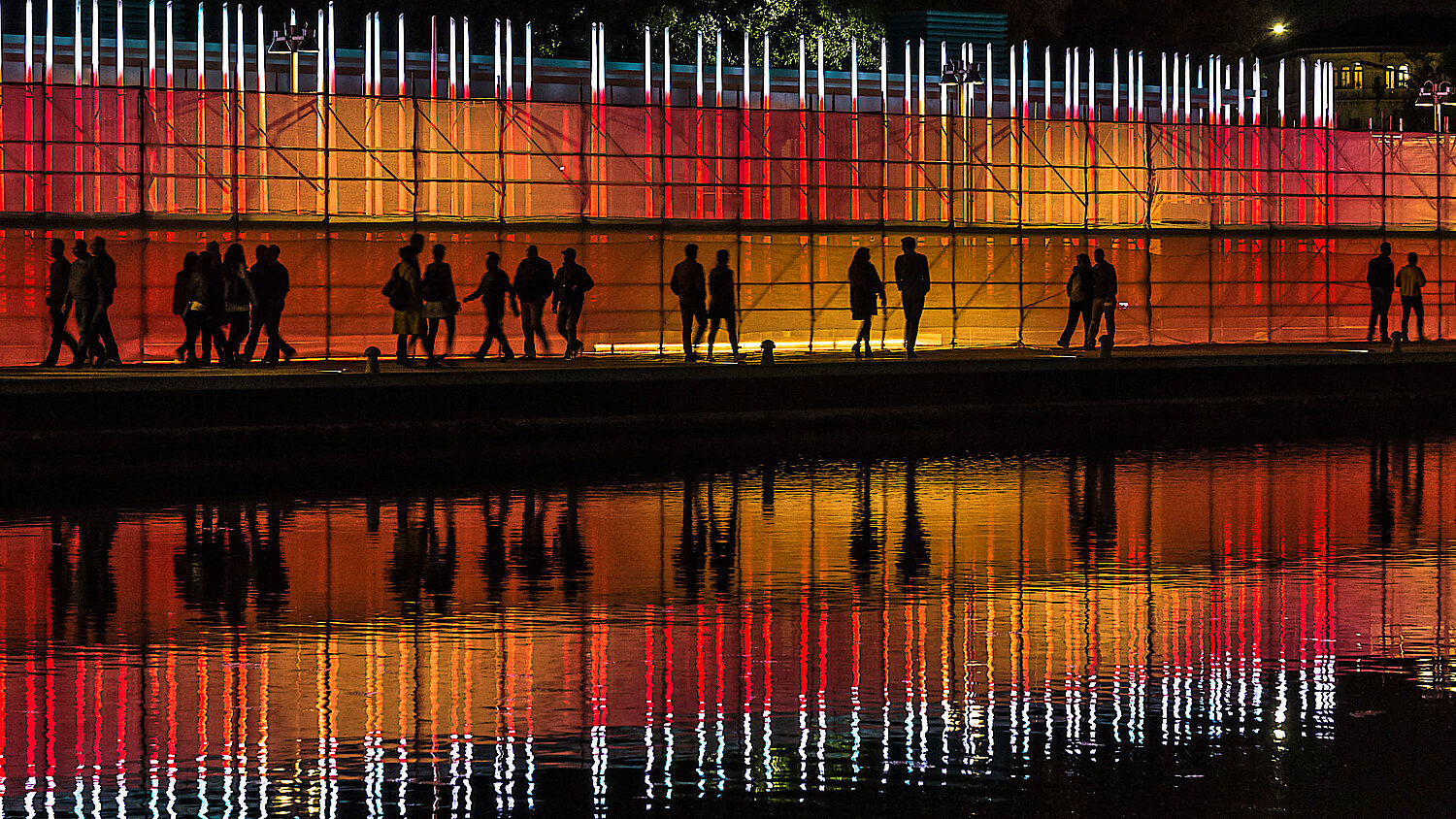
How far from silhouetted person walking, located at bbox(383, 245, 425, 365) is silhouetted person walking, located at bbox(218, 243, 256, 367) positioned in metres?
1.61

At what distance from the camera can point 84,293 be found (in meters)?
24.3

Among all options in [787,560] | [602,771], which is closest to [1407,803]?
[602,771]

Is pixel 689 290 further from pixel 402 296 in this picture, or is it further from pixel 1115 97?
pixel 1115 97

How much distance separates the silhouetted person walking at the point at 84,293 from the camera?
24.1 m

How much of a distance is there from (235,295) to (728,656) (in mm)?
16896

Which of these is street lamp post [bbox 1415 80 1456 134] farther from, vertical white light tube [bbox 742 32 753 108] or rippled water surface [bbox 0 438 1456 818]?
rippled water surface [bbox 0 438 1456 818]

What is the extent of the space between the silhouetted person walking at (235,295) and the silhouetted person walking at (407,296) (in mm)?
1609

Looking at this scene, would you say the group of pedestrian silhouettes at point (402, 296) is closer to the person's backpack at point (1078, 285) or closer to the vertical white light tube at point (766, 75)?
the person's backpack at point (1078, 285)

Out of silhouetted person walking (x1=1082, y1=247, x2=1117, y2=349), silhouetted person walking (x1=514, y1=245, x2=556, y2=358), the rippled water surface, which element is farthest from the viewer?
silhouetted person walking (x1=1082, y1=247, x2=1117, y2=349)

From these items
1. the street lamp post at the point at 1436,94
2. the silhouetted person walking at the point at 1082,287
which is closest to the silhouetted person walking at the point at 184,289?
the silhouetted person walking at the point at 1082,287

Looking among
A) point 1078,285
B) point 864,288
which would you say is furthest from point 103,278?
point 1078,285

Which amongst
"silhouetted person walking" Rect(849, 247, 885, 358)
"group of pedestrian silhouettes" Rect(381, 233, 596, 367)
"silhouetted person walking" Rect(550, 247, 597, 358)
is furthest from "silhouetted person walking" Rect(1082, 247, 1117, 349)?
"silhouetted person walking" Rect(550, 247, 597, 358)

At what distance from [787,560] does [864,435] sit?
31.6ft

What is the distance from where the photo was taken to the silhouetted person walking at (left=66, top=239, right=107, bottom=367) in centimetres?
2407
